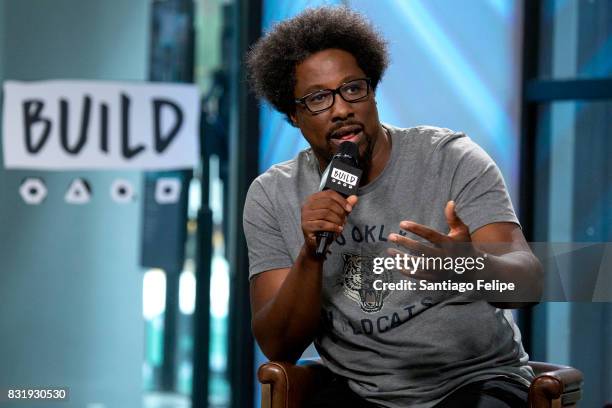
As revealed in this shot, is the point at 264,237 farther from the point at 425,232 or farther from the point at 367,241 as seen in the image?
the point at 425,232

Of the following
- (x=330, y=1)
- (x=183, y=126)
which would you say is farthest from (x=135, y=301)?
(x=330, y=1)

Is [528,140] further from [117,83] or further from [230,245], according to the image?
[117,83]

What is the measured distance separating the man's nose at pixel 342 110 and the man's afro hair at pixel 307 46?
0.47 ft

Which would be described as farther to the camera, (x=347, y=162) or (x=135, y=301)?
(x=135, y=301)

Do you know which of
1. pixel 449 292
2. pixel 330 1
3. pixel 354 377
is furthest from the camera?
pixel 330 1

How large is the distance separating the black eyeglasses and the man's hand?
502 mm

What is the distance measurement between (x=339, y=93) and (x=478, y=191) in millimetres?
357

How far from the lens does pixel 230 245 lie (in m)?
3.56

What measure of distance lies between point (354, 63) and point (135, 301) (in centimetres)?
180

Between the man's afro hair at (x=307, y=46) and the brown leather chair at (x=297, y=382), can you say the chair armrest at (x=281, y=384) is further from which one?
the man's afro hair at (x=307, y=46)

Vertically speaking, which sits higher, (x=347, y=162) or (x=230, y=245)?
(x=347, y=162)

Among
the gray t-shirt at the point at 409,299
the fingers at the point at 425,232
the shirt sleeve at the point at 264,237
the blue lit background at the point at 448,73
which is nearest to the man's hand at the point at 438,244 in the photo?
the fingers at the point at 425,232

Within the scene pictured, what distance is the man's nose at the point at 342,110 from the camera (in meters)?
1.97

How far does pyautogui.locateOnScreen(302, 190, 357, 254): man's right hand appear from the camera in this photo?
66.2 inches
